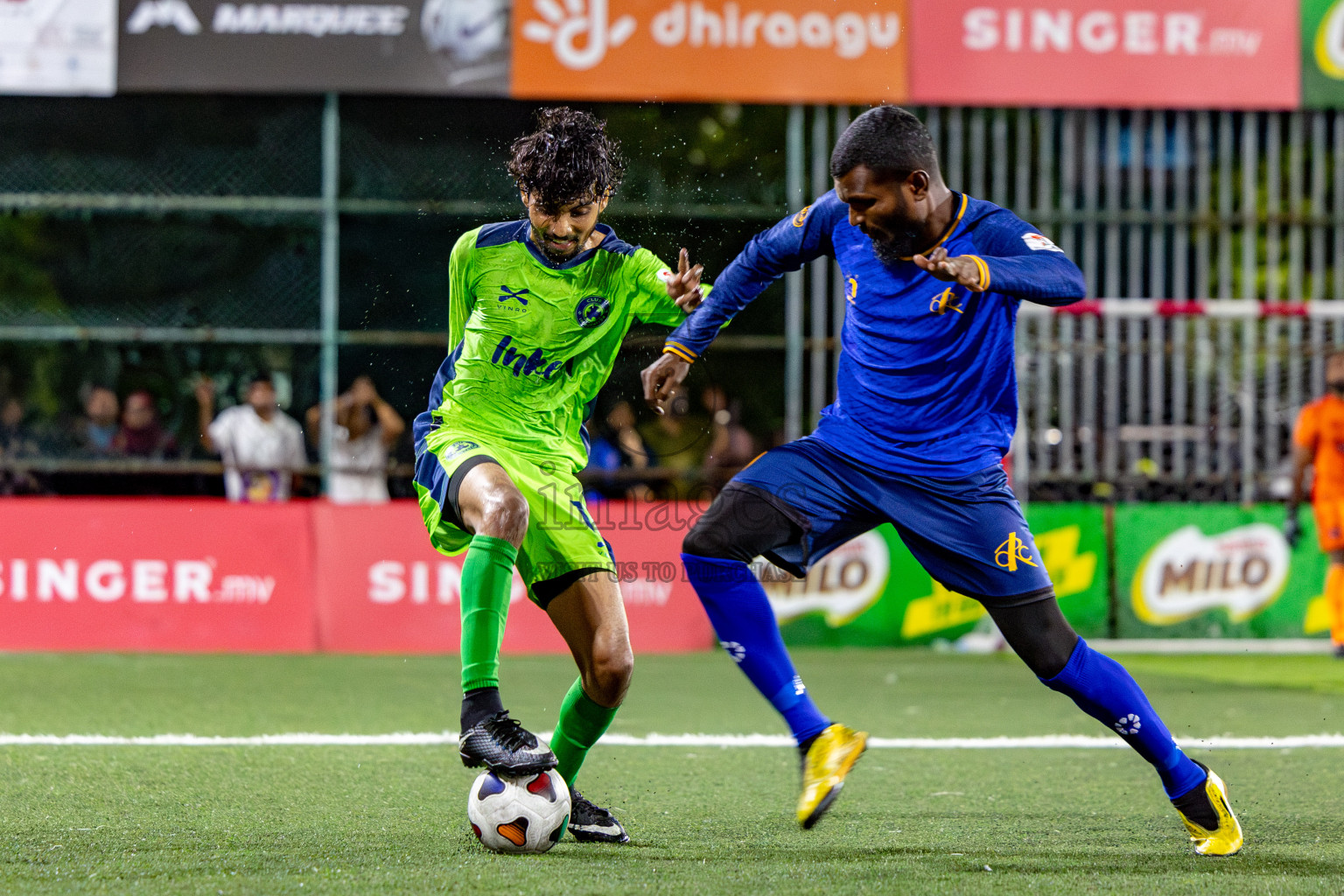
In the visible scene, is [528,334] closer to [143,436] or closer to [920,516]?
[920,516]

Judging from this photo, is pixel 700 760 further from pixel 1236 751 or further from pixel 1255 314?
pixel 1255 314

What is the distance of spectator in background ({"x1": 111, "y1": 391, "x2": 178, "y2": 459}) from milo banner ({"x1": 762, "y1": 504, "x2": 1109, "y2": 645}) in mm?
4331

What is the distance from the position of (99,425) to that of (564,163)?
8.12 m

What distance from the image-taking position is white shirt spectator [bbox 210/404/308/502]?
37.7 feet

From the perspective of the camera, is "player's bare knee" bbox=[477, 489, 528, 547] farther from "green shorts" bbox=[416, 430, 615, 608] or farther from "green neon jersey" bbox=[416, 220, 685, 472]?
"green neon jersey" bbox=[416, 220, 685, 472]

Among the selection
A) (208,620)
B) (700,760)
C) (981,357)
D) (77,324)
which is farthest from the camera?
(77,324)

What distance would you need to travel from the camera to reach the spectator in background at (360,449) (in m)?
11.5

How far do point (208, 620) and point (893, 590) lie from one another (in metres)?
4.57

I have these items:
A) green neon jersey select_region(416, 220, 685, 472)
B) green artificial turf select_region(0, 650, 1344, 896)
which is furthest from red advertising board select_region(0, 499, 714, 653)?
green neon jersey select_region(416, 220, 685, 472)

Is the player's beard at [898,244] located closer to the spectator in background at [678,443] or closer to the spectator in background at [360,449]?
the spectator in background at [678,443]

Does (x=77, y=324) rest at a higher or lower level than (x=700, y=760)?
higher

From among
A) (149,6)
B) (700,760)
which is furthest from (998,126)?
(700,760)

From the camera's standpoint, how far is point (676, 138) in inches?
438

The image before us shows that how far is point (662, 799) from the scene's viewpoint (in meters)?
5.45
